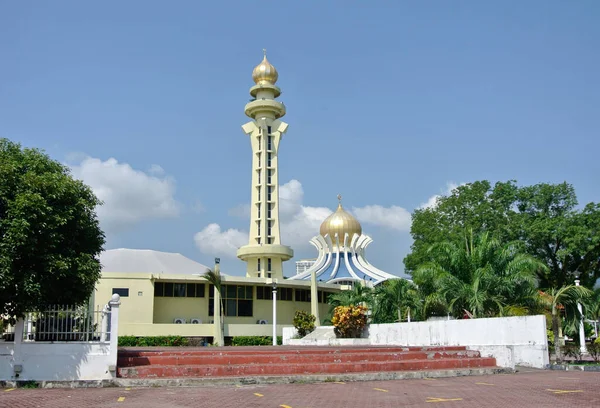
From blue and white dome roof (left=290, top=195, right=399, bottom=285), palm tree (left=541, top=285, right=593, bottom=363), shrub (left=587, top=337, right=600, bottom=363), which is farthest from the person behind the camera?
blue and white dome roof (left=290, top=195, right=399, bottom=285)

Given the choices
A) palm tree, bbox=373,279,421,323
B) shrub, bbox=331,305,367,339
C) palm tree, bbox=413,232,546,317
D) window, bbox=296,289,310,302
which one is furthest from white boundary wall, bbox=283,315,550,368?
window, bbox=296,289,310,302

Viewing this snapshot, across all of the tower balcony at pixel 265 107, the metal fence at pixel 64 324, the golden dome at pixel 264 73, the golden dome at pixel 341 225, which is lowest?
the metal fence at pixel 64 324

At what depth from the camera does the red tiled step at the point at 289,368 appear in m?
14.0

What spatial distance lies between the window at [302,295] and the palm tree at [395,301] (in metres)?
14.7

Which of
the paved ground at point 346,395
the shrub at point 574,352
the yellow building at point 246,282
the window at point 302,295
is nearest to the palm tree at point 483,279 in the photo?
the shrub at point 574,352

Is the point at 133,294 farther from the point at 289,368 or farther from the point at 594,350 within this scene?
the point at 594,350

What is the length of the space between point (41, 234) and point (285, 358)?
706cm

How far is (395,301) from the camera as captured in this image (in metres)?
29.5

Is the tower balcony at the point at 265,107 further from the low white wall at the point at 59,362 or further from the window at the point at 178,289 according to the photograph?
the low white wall at the point at 59,362

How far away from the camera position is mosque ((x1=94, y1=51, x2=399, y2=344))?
3722cm

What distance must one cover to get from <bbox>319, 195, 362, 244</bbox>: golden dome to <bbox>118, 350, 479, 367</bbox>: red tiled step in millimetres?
38738

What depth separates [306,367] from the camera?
1536cm

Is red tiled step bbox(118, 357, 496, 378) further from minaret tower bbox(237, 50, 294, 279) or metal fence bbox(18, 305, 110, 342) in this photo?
minaret tower bbox(237, 50, 294, 279)

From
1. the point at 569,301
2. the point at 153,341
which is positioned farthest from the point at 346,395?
the point at 153,341
